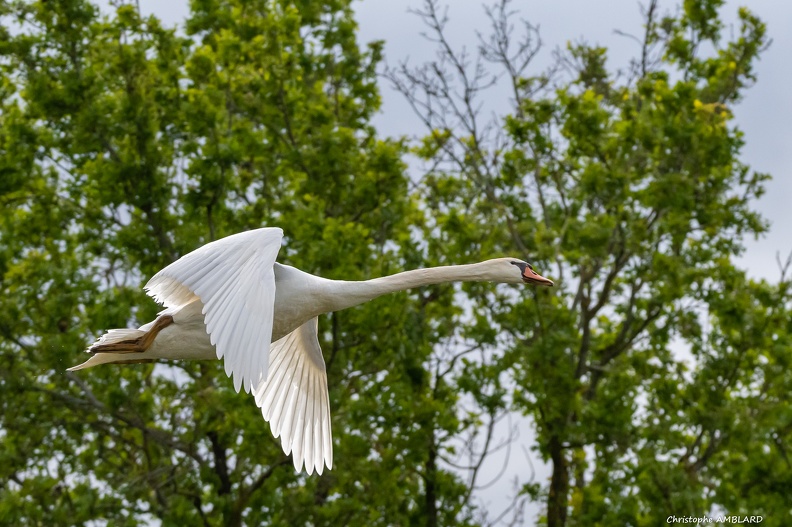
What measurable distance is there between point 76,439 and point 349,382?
3663 mm

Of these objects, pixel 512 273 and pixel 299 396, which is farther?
pixel 299 396

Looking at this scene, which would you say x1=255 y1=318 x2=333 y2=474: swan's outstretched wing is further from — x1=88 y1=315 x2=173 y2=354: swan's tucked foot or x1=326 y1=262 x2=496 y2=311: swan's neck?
x1=88 y1=315 x2=173 y2=354: swan's tucked foot

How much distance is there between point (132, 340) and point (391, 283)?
1840 mm

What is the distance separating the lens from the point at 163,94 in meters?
19.2

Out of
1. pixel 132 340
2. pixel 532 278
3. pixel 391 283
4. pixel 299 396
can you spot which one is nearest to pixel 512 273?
pixel 532 278

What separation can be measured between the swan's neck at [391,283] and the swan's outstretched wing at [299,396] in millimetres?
1448

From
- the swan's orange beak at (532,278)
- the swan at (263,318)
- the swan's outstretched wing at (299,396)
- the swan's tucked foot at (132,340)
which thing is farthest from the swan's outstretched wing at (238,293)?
the swan's outstretched wing at (299,396)

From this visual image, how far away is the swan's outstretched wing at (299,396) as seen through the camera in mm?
12082

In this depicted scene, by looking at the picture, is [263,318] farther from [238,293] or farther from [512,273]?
[512,273]

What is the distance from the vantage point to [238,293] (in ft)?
31.3

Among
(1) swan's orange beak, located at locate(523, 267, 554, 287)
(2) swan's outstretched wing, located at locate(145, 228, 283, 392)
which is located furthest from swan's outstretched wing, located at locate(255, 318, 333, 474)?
(2) swan's outstretched wing, located at locate(145, 228, 283, 392)

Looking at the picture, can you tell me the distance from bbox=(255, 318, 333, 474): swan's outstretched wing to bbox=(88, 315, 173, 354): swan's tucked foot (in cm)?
156

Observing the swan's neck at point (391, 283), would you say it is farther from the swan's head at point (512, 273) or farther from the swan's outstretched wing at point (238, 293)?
the swan's outstretched wing at point (238, 293)

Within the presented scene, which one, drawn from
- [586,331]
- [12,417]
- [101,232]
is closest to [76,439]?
[12,417]
